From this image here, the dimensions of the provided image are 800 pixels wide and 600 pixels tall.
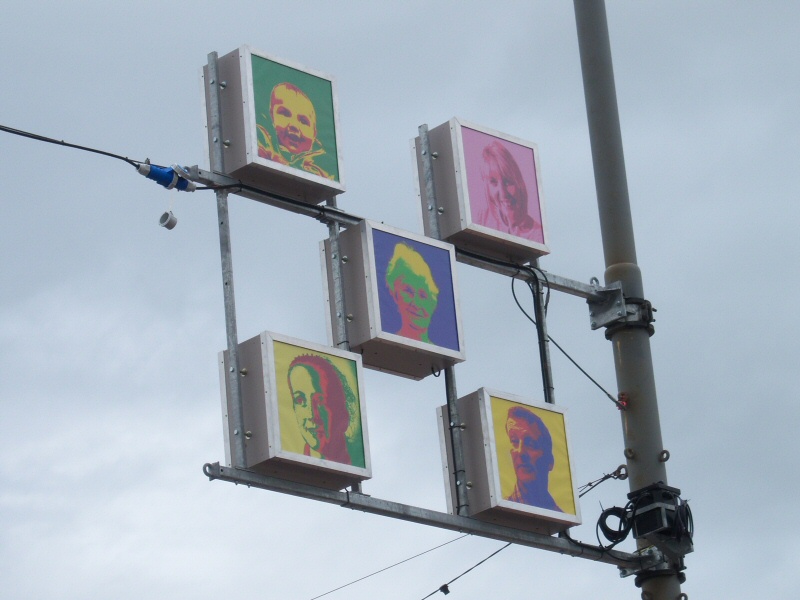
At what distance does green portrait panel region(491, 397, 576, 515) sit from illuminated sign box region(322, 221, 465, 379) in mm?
616

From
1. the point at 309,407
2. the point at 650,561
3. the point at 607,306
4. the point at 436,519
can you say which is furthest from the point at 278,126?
the point at 650,561

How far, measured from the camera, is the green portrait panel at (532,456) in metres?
15.6

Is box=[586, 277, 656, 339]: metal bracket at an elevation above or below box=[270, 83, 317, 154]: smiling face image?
below

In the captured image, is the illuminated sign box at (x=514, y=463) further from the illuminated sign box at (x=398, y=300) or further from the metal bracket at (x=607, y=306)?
the metal bracket at (x=607, y=306)

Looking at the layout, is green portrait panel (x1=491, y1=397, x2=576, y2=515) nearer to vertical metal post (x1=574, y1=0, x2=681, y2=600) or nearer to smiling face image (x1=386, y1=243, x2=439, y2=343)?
vertical metal post (x1=574, y1=0, x2=681, y2=600)

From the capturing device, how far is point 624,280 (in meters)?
16.3

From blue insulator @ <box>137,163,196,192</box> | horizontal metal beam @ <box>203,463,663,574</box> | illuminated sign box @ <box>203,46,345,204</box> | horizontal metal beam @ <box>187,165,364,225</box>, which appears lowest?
horizontal metal beam @ <box>203,463,663,574</box>

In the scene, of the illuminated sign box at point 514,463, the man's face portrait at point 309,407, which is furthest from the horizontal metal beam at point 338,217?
the man's face portrait at point 309,407

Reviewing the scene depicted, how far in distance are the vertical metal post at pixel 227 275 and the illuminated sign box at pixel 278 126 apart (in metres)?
0.05

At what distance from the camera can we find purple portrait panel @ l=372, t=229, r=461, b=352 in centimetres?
1541

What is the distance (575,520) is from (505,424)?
0.90 m

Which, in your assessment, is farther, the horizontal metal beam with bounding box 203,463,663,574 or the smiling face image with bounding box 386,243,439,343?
the smiling face image with bounding box 386,243,439,343

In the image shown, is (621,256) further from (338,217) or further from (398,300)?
(338,217)

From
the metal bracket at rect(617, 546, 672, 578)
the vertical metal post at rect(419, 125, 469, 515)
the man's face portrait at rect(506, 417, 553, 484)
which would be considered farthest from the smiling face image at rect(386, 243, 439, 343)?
the metal bracket at rect(617, 546, 672, 578)
